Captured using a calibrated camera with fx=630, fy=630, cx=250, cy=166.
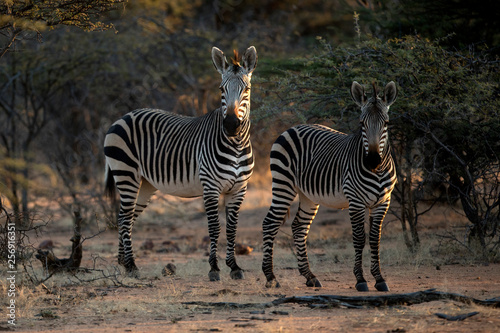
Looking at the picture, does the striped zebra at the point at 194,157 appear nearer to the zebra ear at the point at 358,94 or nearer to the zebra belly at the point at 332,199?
the zebra belly at the point at 332,199

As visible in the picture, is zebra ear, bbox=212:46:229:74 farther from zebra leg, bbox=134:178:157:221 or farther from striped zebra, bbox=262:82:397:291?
zebra leg, bbox=134:178:157:221

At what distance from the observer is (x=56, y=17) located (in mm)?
7324

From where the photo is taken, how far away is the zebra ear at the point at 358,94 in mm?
6867

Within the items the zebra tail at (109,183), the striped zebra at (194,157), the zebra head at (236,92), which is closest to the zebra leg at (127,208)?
the striped zebra at (194,157)

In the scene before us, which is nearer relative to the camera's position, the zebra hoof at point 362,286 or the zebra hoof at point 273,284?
the zebra hoof at point 362,286

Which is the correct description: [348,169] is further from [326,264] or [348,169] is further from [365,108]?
[326,264]

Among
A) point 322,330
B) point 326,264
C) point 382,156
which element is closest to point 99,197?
point 326,264

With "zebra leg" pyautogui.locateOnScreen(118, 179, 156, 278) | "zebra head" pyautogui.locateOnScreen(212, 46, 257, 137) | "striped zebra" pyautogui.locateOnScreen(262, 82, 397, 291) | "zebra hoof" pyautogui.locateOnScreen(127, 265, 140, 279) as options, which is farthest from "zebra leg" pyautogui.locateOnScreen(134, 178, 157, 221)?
"striped zebra" pyautogui.locateOnScreen(262, 82, 397, 291)

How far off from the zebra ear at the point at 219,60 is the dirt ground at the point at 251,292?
8.78 feet

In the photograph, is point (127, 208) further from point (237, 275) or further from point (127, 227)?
point (237, 275)

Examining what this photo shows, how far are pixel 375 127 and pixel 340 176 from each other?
0.88 meters

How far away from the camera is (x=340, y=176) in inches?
282

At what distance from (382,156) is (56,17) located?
159 inches

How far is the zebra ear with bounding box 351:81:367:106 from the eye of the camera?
687cm
